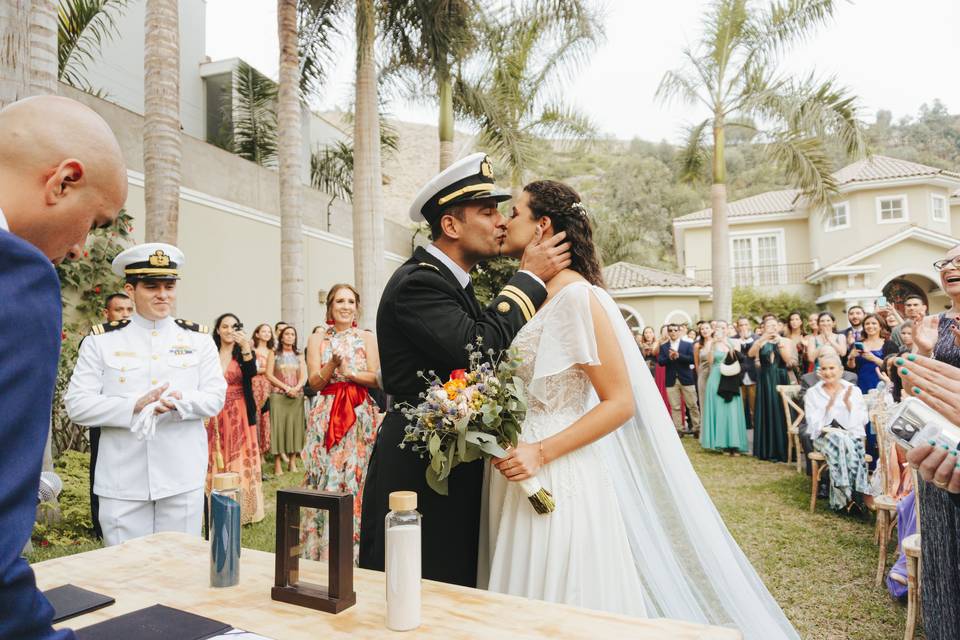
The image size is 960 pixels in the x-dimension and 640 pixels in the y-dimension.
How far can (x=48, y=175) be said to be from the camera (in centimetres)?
112

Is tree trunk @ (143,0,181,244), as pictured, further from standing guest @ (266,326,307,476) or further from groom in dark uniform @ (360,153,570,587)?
groom in dark uniform @ (360,153,570,587)

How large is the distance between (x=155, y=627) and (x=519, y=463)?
1.20 meters

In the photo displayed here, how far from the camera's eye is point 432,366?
2.42 metres

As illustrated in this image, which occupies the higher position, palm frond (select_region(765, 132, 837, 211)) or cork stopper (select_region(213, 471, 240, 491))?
palm frond (select_region(765, 132, 837, 211))

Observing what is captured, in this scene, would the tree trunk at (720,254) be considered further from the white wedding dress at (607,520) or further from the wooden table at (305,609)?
the wooden table at (305,609)

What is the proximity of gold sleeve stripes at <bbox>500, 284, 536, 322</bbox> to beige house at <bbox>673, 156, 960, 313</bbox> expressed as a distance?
2410cm

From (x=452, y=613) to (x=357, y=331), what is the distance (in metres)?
4.11

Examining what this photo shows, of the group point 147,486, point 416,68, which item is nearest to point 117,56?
point 416,68

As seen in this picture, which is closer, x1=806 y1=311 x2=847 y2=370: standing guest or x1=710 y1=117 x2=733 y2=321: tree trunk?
x1=806 y1=311 x2=847 y2=370: standing guest

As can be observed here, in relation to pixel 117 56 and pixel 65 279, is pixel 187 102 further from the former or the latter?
pixel 65 279

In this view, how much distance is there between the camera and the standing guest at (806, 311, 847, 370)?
9.71 meters

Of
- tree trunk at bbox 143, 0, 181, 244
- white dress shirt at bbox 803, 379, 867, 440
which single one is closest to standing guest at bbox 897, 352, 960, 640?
white dress shirt at bbox 803, 379, 867, 440

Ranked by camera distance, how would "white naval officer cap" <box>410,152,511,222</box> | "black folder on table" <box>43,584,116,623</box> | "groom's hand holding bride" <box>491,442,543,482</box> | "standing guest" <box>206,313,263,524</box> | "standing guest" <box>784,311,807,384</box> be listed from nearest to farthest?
"black folder on table" <box>43,584,116,623</box> < "groom's hand holding bride" <box>491,442,543,482</box> < "white naval officer cap" <box>410,152,511,222</box> < "standing guest" <box>206,313,263,524</box> < "standing guest" <box>784,311,807,384</box>

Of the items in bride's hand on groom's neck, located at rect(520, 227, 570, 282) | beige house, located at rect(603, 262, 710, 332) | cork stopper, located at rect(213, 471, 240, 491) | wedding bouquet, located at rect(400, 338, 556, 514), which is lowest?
cork stopper, located at rect(213, 471, 240, 491)
